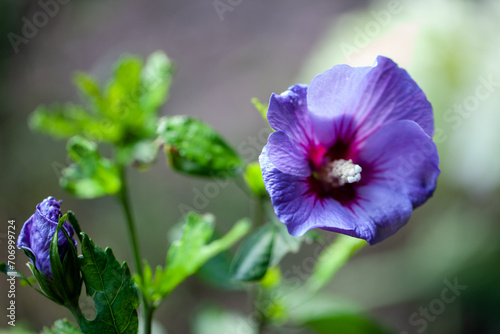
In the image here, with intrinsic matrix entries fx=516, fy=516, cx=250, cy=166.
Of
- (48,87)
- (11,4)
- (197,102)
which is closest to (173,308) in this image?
(197,102)

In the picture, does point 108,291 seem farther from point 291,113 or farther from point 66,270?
point 291,113

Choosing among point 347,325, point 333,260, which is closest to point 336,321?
point 347,325

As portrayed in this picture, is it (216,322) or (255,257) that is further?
(216,322)

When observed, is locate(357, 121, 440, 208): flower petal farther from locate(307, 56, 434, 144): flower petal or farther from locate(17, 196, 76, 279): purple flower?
locate(17, 196, 76, 279): purple flower

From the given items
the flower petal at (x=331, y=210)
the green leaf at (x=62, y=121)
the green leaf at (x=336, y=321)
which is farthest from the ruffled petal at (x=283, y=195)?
the green leaf at (x=336, y=321)

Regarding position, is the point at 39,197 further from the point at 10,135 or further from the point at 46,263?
the point at 46,263

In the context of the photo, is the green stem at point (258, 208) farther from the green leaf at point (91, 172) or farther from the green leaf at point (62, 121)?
the green leaf at point (62, 121)
